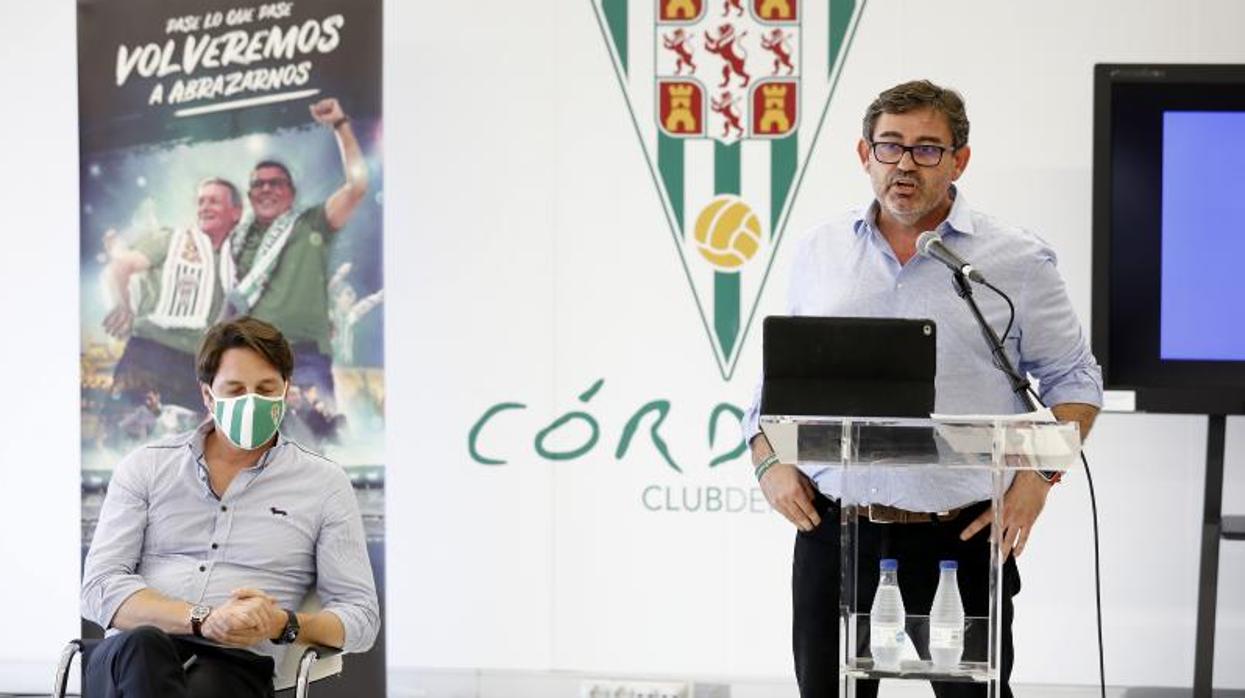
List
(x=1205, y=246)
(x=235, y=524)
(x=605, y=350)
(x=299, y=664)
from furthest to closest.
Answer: (x=605, y=350)
(x=1205, y=246)
(x=235, y=524)
(x=299, y=664)

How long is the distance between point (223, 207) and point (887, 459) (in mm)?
2804

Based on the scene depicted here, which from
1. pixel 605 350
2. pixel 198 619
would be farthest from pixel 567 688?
pixel 198 619

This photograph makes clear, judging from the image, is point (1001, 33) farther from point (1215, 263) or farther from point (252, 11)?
point (252, 11)

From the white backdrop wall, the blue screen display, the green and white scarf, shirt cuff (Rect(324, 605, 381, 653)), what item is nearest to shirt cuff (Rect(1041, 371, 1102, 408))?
the blue screen display

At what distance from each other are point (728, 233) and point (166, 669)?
2.33 m

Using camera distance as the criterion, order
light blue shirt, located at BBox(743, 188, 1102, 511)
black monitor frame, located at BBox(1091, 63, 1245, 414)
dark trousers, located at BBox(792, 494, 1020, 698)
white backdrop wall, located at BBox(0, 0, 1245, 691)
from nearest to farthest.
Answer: dark trousers, located at BBox(792, 494, 1020, 698), light blue shirt, located at BBox(743, 188, 1102, 511), black monitor frame, located at BBox(1091, 63, 1245, 414), white backdrop wall, located at BBox(0, 0, 1245, 691)

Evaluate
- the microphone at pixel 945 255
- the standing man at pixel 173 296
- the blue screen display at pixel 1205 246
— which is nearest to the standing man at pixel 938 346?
the microphone at pixel 945 255

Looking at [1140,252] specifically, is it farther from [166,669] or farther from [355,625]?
[166,669]

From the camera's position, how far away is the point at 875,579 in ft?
10.0

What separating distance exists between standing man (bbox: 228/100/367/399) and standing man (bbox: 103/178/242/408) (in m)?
0.07

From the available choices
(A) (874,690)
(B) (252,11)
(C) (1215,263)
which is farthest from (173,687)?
(C) (1215,263)

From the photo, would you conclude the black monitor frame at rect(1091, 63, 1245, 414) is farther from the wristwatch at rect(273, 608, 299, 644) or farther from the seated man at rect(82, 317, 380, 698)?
the wristwatch at rect(273, 608, 299, 644)

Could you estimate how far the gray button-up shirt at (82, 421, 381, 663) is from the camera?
3.54 meters

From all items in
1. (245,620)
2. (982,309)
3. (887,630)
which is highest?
(982,309)
